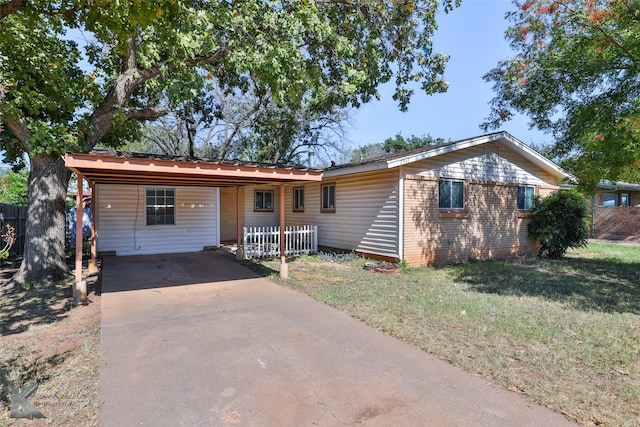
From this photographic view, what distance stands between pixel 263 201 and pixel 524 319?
11.7m

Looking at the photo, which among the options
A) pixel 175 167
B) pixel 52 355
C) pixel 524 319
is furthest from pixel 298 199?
pixel 52 355

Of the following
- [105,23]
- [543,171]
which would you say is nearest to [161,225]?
[105,23]

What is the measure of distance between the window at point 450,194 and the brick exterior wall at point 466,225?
0.20 metres

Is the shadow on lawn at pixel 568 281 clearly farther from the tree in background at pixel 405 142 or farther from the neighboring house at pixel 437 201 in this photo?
the tree in background at pixel 405 142

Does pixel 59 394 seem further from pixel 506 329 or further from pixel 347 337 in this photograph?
pixel 506 329

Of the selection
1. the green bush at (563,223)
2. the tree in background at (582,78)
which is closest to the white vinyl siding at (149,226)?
the tree in background at (582,78)

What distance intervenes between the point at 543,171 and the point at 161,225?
531 inches

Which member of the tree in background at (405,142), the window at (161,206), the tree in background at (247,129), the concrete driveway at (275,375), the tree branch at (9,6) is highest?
the tree in background at (405,142)

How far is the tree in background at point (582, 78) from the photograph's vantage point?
22.9 feet

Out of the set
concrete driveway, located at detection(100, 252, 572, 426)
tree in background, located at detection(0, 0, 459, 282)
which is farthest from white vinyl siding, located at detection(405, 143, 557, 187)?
concrete driveway, located at detection(100, 252, 572, 426)

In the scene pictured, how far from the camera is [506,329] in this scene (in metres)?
4.45

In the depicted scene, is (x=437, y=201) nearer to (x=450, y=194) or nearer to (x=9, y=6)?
(x=450, y=194)

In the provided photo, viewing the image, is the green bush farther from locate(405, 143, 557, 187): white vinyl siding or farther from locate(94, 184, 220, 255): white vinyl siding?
locate(94, 184, 220, 255): white vinyl siding

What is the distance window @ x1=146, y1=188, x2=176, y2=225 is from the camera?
36.0 feet
